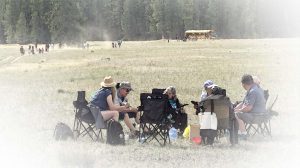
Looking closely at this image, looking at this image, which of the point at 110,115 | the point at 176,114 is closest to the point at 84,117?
the point at 110,115

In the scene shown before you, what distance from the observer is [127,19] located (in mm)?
168000

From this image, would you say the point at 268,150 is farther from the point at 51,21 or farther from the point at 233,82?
Answer: the point at 51,21

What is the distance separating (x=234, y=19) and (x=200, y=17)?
9.56 metres

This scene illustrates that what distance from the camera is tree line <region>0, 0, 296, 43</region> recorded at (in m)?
133

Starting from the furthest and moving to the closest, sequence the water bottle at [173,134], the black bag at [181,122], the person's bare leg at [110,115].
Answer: the black bag at [181,122]
the water bottle at [173,134]
the person's bare leg at [110,115]

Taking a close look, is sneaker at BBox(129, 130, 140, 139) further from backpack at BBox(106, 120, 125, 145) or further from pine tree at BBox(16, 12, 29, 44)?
pine tree at BBox(16, 12, 29, 44)

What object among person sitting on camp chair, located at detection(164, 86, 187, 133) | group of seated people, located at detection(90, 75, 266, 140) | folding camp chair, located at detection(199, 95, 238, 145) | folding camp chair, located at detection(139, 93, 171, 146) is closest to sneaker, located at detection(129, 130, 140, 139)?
group of seated people, located at detection(90, 75, 266, 140)

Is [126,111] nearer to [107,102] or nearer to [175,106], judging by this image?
[107,102]

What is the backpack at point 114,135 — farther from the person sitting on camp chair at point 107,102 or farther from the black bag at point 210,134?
the black bag at point 210,134

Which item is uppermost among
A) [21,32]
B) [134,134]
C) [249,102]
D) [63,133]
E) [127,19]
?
[127,19]

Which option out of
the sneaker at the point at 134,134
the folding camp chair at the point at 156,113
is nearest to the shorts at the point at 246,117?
the folding camp chair at the point at 156,113

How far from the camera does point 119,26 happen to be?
174m

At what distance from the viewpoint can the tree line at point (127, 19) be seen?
436 feet

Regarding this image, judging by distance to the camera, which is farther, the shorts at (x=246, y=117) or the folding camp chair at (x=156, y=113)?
the shorts at (x=246, y=117)
